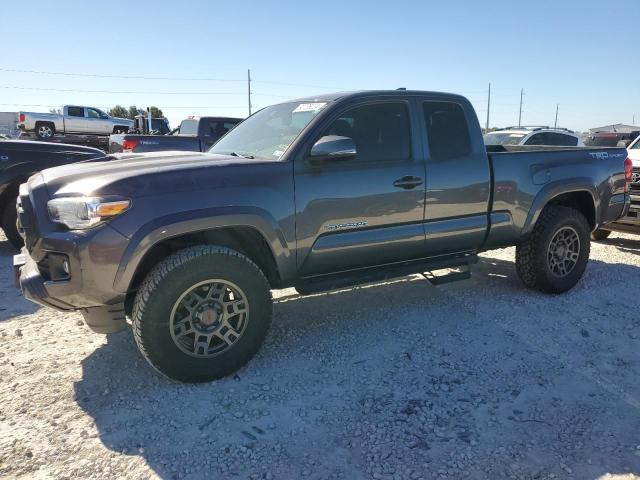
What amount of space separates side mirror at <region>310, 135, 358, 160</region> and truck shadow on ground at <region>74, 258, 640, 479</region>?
1.48 m

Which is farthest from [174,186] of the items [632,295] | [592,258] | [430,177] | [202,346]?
[592,258]

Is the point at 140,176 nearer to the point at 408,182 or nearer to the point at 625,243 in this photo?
the point at 408,182

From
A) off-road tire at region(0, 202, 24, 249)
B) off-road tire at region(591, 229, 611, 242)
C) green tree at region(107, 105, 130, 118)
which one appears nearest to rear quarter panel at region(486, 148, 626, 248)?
off-road tire at region(591, 229, 611, 242)

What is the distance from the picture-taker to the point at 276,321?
4.34m

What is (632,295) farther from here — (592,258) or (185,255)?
(185,255)

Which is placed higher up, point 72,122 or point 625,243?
point 72,122

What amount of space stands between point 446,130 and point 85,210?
300 centimetres

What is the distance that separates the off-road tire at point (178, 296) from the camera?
307 centimetres

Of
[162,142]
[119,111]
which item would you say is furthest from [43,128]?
[119,111]

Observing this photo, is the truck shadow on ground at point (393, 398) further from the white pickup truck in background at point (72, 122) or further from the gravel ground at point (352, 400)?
the white pickup truck in background at point (72, 122)

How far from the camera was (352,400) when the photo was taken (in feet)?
10.2

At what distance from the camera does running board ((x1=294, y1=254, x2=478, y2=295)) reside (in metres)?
3.76

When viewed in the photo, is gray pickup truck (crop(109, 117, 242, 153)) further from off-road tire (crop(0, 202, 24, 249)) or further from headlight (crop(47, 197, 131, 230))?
headlight (crop(47, 197, 131, 230))

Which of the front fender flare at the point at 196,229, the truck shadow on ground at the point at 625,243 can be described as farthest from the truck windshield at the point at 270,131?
the truck shadow on ground at the point at 625,243
